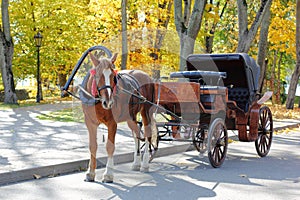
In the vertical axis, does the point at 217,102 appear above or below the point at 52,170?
above

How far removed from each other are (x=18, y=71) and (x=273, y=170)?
2752 centimetres

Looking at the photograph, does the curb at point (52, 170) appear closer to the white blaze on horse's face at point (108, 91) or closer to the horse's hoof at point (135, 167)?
the horse's hoof at point (135, 167)

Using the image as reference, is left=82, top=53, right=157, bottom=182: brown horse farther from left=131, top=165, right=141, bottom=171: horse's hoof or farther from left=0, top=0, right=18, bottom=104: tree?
left=0, top=0, right=18, bottom=104: tree

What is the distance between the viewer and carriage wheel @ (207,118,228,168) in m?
10.0

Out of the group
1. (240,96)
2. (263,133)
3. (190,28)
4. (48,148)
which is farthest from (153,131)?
(190,28)

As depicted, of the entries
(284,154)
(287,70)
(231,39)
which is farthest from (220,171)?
(287,70)

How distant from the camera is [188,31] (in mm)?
17344

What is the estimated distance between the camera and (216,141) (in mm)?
10336

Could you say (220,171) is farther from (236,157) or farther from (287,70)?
(287,70)

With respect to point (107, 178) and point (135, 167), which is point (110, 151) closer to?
point (107, 178)

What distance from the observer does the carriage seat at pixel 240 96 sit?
1196cm

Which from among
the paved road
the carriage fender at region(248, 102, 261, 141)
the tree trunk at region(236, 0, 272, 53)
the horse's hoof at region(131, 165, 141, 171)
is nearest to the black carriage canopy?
the carriage fender at region(248, 102, 261, 141)

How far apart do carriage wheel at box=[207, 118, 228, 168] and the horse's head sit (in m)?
2.65

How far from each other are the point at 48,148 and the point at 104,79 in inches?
158
